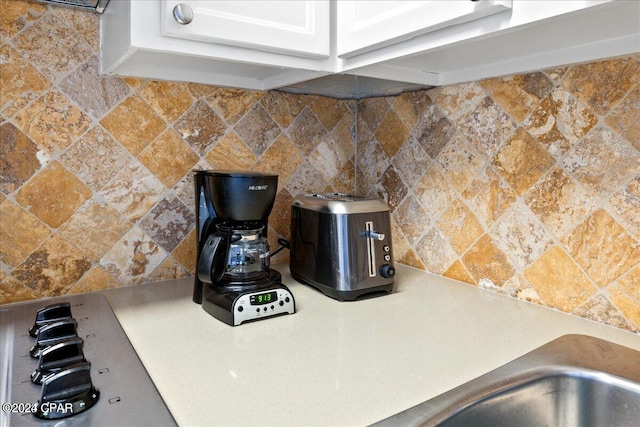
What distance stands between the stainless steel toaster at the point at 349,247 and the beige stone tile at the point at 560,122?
15.9 inches

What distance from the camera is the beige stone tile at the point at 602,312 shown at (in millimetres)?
902

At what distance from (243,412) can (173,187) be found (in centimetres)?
74

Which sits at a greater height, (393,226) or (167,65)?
(167,65)

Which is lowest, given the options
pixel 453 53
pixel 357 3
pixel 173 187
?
pixel 173 187

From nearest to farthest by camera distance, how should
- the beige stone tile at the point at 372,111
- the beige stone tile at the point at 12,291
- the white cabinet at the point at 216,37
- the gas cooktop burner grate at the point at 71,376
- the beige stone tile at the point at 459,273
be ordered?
1. the gas cooktop burner grate at the point at 71,376
2. the white cabinet at the point at 216,37
3. the beige stone tile at the point at 12,291
4. the beige stone tile at the point at 459,273
5. the beige stone tile at the point at 372,111

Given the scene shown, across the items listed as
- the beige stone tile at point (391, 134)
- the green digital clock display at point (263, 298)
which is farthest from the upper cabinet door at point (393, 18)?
the green digital clock display at point (263, 298)

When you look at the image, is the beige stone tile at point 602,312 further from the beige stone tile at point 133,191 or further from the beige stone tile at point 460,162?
the beige stone tile at point 133,191

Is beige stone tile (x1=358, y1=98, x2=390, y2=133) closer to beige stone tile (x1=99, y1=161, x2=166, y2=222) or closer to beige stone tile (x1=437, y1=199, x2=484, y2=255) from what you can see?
beige stone tile (x1=437, y1=199, x2=484, y2=255)

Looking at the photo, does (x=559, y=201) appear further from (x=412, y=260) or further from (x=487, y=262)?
(x=412, y=260)

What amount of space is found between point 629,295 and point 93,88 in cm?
128

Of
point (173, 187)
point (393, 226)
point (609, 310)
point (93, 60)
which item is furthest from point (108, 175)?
point (609, 310)

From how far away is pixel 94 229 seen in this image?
109 centimetres

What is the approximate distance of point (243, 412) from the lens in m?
0.60

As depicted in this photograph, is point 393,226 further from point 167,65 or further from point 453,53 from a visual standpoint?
point 167,65
